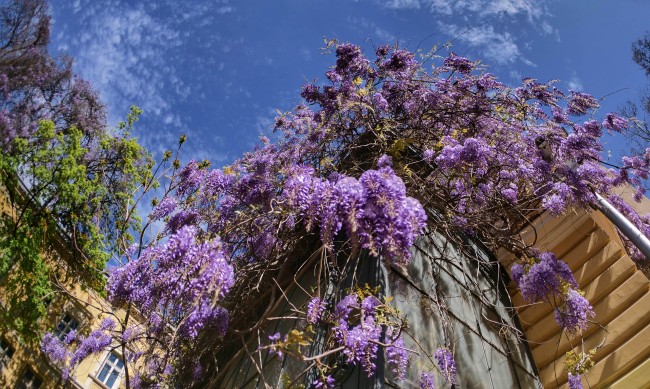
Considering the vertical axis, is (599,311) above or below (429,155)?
below

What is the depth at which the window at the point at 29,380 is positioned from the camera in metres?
13.4

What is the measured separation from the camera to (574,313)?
3.99 metres

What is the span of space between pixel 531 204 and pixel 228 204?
3.59 metres

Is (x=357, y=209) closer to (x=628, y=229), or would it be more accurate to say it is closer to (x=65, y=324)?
(x=628, y=229)

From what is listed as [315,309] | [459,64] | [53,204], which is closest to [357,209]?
[315,309]

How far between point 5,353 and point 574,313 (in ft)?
48.2

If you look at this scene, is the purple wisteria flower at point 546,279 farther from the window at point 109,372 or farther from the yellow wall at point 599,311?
the window at point 109,372

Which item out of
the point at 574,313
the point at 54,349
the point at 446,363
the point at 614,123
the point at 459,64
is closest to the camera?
the point at 446,363

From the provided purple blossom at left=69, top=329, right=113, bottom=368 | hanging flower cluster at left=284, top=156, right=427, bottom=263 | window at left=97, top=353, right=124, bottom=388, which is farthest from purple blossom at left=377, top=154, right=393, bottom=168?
window at left=97, top=353, right=124, bottom=388

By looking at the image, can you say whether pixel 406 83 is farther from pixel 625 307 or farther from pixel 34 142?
pixel 34 142

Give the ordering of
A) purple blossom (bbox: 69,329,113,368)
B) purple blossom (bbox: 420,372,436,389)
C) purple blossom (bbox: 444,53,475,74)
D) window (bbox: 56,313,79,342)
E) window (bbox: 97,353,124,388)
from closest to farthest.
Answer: purple blossom (bbox: 420,372,436,389) → purple blossom (bbox: 444,53,475,74) → purple blossom (bbox: 69,329,113,368) → window (bbox: 56,313,79,342) → window (bbox: 97,353,124,388)

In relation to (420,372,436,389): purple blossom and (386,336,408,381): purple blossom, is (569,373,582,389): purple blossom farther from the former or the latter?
(386,336,408,381): purple blossom

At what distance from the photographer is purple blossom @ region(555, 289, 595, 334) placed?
3987 mm

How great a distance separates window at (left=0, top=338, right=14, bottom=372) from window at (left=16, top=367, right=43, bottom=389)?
0.70 metres
